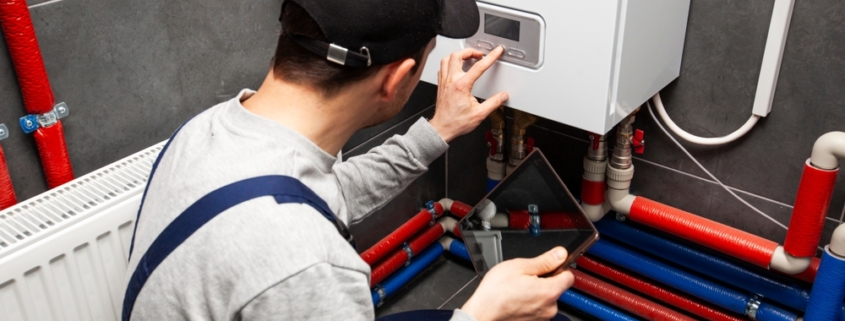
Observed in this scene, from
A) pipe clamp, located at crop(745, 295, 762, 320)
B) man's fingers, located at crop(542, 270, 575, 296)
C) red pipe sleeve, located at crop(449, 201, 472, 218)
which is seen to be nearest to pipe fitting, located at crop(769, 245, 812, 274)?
pipe clamp, located at crop(745, 295, 762, 320)

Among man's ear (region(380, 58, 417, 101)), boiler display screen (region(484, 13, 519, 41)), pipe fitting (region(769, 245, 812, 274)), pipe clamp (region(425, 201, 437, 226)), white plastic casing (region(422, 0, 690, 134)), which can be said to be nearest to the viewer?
man's ear (region(380, 58, 417, 101))

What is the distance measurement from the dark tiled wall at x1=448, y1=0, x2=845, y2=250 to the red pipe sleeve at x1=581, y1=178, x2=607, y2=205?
10 cm

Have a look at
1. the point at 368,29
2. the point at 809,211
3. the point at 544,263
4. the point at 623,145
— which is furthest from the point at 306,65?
the point at 809,211

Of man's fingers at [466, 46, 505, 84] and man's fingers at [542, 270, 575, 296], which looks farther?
man's fingers at [466, 46, 505, 84]

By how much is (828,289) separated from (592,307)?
50 centimetres

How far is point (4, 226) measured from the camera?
0.95m

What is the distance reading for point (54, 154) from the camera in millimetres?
1028

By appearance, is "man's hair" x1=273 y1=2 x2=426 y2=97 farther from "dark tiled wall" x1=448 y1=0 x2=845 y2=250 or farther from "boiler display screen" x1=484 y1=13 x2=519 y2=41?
"dark tiled wall" x1=448 y1=0 x2=845 y2=250

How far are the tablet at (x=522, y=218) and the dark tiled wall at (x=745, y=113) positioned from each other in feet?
1.26

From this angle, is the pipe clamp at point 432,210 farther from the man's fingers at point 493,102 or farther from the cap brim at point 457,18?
the cap brim at point 457,18

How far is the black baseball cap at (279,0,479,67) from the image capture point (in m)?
0.74

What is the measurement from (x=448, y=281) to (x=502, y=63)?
2.62 feet

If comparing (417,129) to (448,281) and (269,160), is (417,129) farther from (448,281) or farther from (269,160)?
(448,281)

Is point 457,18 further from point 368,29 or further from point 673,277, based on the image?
point 673,277
